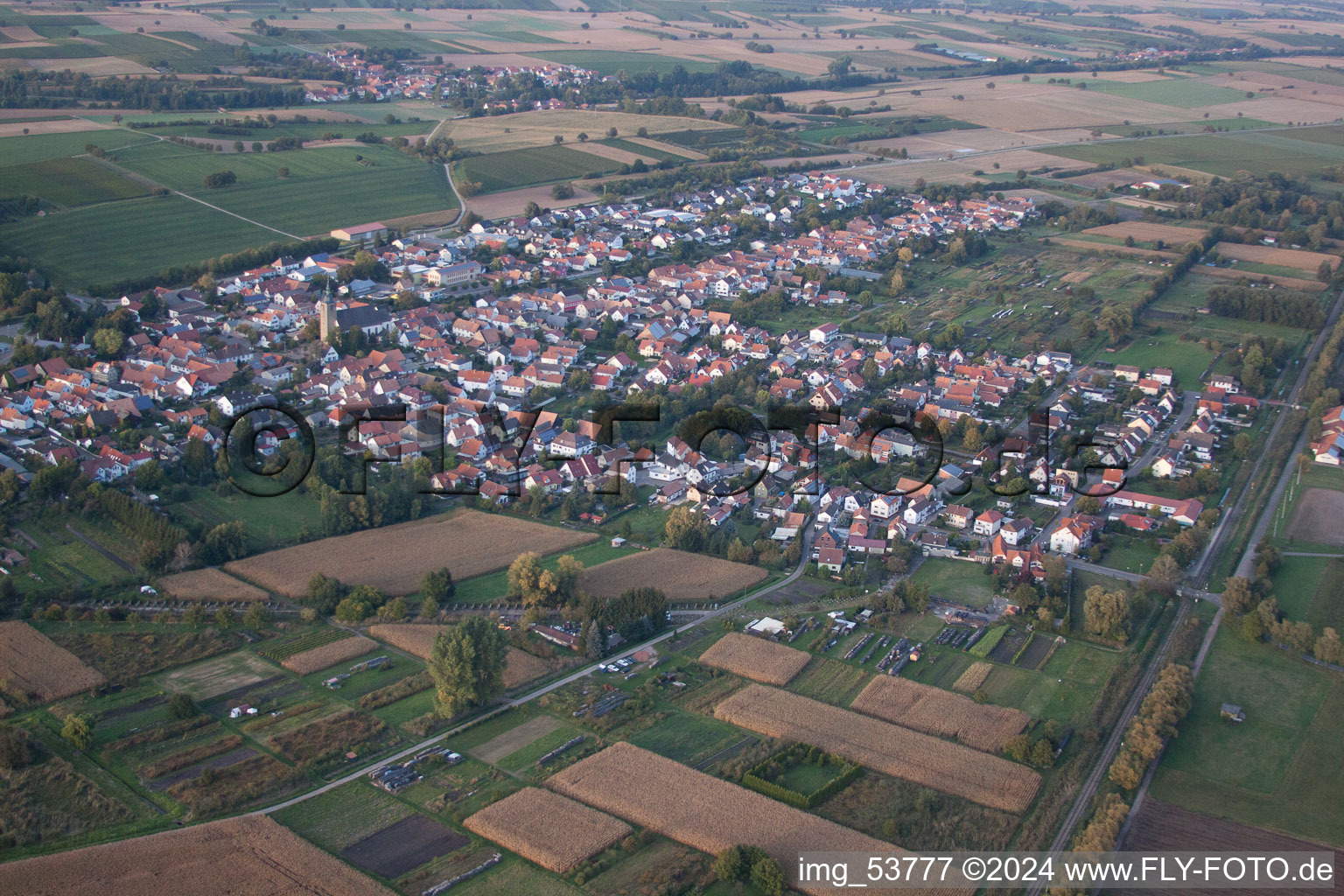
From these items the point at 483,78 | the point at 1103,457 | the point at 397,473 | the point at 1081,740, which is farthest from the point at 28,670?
the point at 483,78

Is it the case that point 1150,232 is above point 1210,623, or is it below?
above

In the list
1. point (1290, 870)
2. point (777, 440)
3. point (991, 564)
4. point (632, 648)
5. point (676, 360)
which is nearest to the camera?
point (1290, 870)

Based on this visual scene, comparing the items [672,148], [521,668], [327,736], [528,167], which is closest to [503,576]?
[521,668]

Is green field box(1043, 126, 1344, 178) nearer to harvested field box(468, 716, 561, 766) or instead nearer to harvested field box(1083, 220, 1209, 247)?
harvested field box(1083, 220, 1209, 247)

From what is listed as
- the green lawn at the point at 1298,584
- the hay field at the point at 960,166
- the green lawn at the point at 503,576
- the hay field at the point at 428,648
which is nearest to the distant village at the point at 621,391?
the green lawn at the point at 503,576

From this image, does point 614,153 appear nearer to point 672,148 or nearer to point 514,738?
point 672,148

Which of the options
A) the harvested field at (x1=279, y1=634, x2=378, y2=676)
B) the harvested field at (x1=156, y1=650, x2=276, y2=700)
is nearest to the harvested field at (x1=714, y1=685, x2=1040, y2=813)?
the harvested field at (x1=279, y1=634, x2=378, y2=676)

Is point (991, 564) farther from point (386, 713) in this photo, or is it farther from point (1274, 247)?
point (1274, 247)
